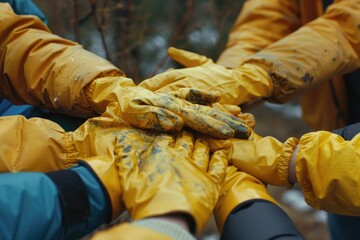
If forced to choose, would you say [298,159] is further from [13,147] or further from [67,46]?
[67,46]

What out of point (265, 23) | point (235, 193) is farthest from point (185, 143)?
point (265, 23)

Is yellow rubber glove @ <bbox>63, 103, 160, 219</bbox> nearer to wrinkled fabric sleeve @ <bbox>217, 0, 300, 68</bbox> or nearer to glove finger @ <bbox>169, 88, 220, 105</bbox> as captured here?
glove finger @ <bbox>169, 88, 220, 105</bbox>

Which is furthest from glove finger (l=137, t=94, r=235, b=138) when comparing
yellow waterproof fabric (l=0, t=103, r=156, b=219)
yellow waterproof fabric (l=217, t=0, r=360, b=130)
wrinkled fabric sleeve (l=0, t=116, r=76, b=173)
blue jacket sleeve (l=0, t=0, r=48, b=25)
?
blue jacket sleeve (l=0, t=0, r=48, b=25)

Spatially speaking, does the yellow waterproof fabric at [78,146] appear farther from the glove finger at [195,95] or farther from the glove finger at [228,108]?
the glove finger at [228,108]

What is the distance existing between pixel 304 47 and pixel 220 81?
0.52m

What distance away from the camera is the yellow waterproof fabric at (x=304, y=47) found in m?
2.21

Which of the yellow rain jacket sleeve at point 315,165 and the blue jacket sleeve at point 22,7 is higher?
the blue jacket sleeve at point 22,7

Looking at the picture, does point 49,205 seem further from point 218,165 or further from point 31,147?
point 218,165

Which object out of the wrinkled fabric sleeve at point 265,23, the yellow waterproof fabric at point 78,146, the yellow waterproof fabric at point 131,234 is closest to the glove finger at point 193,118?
the yellow waterproof fabric at point 78,146

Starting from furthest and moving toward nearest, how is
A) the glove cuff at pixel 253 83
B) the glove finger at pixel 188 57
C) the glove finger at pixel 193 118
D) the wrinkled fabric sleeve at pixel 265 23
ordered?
1. the wrinkled fabric sleeve at pixel 265 23
2. the glove finger at pixel 188 57
3. the glove cuff at pixel 253 83
4. the glove finger at pixel 193 118

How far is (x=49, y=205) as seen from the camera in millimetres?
1307

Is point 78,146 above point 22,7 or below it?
below

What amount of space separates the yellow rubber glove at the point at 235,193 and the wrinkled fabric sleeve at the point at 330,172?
0.14 metres

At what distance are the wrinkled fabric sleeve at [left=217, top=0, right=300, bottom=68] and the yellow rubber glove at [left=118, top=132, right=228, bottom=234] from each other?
4.08 feet
